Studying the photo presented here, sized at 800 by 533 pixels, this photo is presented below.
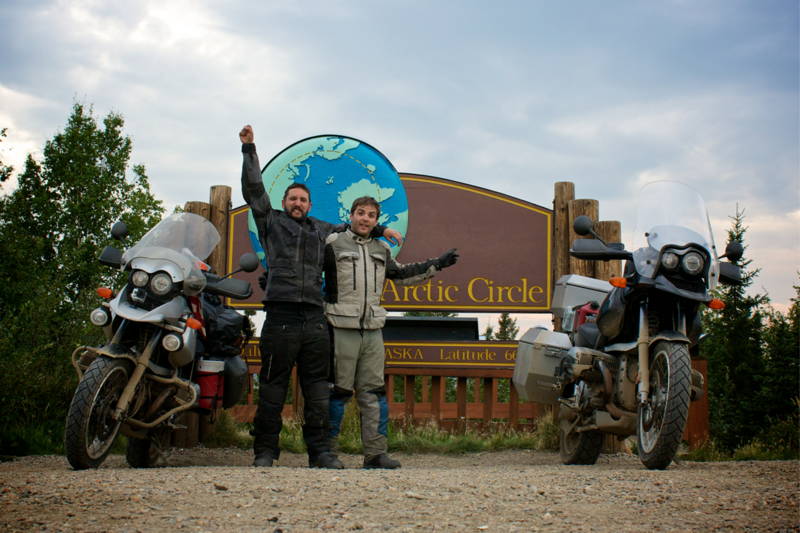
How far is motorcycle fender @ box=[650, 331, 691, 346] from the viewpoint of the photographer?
3070mm

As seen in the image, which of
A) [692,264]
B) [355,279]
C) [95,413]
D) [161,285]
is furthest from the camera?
[355,279]

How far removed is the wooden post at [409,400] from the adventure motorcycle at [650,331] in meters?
2.04

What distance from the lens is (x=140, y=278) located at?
3.34 metres

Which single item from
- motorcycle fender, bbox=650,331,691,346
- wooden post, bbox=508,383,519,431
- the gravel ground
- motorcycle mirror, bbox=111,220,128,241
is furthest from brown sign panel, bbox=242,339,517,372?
the gravel ground

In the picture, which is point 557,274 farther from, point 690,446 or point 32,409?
point 32,409

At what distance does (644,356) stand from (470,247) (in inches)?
122

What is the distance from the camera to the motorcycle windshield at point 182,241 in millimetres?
3510

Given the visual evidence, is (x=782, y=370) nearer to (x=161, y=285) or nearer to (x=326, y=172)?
(x=326, y=172)

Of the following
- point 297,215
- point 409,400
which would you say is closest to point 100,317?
point 297,215

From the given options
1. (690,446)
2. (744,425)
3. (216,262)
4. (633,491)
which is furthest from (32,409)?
(744,425)

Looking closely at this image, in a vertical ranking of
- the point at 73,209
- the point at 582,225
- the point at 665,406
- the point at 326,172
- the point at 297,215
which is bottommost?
the point at 665,406

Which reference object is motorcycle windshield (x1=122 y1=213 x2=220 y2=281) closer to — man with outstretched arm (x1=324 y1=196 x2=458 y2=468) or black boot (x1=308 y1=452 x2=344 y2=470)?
A: man with outstretched arm (x1=324 y1=196 x2=458 y2=468)

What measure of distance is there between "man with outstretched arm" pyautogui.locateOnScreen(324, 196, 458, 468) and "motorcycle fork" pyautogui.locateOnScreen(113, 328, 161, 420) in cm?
99

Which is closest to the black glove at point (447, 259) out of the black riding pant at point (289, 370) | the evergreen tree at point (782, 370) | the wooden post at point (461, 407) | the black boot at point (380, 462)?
the black riding pant at point (289, 370)
